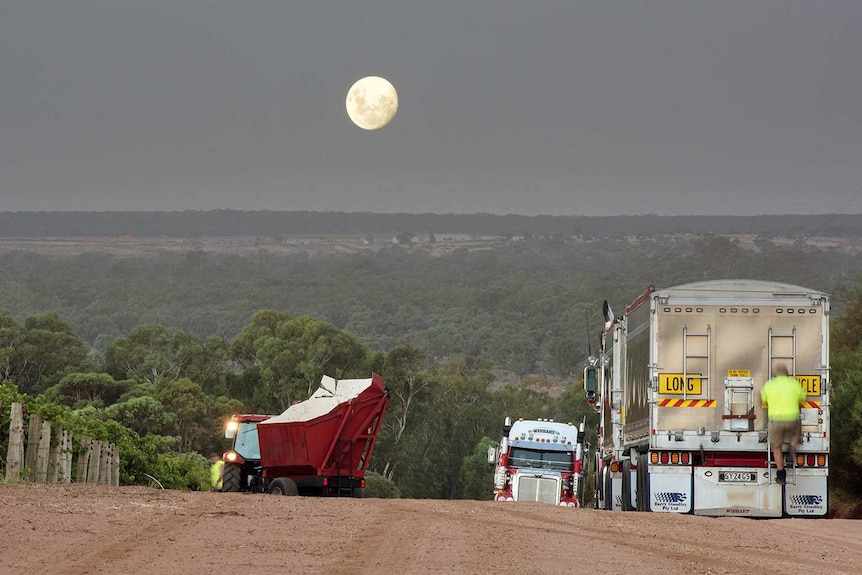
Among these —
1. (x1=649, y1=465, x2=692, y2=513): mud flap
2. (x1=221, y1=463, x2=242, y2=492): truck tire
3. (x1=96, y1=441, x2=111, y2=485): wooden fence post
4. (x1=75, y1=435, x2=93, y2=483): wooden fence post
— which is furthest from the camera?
(x1=221, y1=463, x2=242, y2=492): truck tire

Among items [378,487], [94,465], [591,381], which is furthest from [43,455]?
[378,487]

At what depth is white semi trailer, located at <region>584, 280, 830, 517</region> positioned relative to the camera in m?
22.6

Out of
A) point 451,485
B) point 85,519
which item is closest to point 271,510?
point 85,519

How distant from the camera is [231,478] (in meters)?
30.0

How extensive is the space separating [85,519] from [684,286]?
11.6 meters

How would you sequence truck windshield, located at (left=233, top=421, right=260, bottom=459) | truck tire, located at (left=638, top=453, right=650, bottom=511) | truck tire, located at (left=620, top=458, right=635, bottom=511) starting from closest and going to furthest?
truck tire, located at (left=638, top=453, right=650, bottom=511), truck tire, located at (left=620, top=458, right=635, bottom=511), truck windshield, located at (left=233, top=421, right=260, bottom=459)

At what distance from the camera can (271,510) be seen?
1697cm

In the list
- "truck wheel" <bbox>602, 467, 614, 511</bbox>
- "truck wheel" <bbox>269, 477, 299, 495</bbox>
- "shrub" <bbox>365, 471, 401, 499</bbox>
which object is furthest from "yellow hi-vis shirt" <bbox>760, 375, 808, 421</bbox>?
"shrub" <bbox>365, 471, 401, 499</bbox>

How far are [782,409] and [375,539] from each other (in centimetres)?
1032

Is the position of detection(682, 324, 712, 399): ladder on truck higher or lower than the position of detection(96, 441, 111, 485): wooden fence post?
higher

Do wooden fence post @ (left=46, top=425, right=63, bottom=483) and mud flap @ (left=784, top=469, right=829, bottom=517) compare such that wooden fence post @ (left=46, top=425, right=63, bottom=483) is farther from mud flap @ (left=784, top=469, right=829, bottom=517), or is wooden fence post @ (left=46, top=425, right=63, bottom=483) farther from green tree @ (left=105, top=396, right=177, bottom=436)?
green tree @ (left=105, top=396, right=177, bottom=436)

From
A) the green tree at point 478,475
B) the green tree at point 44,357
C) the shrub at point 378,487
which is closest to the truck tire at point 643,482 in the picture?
the shrub at point 378,487

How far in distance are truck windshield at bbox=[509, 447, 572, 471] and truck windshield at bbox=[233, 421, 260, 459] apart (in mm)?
5660

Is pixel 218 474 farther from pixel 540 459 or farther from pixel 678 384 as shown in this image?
pixel 678 384
